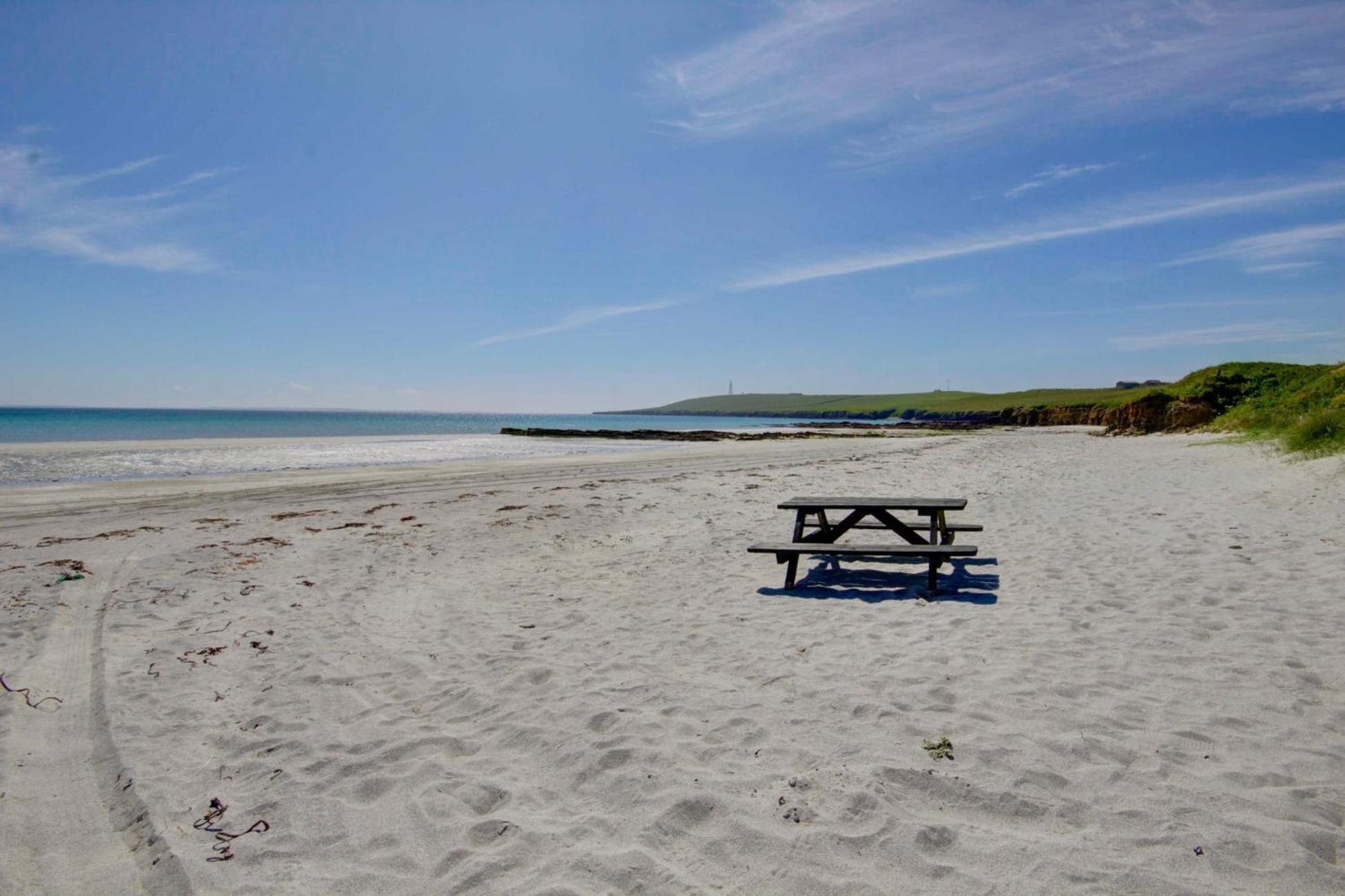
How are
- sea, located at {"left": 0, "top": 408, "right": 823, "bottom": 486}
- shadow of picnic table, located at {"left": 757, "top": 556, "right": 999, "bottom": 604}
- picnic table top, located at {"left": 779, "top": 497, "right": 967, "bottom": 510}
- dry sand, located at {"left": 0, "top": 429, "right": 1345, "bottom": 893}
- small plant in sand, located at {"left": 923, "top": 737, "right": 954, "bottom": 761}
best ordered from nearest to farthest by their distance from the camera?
dry sand, located at {"left": 0, "top": 429, "right": 1345, "bottom": 893}, small plant in sand, located at {"left": 923, "top": 737, "right": 954, "bottom": 761}, shadow of picnic table, located at {"left": 757, "top": 556, "right": 999, "bottom": 604}, picnic table top, located at {"left": 779, "top": 497, "right": 967, "bottom": 510}, sea, located at {"left": 0, "top": 408, "right": 823, "bottom": 486}

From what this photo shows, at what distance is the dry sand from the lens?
302 cm

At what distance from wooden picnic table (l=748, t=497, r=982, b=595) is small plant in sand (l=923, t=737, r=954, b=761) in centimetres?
335

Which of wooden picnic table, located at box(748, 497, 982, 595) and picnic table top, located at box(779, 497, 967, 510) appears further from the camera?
picnic table top, located at box(779, 497, 967, 510)

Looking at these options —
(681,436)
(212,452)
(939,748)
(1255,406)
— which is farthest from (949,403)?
(939,748)

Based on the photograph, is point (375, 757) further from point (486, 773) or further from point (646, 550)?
point (646, 550)

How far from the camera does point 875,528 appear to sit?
977 cm

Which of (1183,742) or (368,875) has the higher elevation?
(1183,742)

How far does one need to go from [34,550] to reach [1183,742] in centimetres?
1338

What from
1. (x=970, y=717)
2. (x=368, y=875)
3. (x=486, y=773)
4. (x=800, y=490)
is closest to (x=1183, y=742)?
(x=970, y=717)

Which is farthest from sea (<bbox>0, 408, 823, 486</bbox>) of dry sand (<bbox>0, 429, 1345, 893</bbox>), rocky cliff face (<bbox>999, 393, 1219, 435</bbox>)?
rocky cliff face (<bbox>999, 393, 1219, 435</bbox>)

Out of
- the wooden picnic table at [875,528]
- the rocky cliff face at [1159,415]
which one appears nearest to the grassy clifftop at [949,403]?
the rocky cliff face at [1159,415]

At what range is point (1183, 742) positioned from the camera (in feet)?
12.2

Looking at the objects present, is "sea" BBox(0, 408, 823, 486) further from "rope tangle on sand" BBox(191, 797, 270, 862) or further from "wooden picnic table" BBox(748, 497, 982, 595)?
"rope tangle on sand" BBox(191, 797, 270, 862)

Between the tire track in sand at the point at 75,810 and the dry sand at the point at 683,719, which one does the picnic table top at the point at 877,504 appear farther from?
the tire track in sand at the point at 75,810
